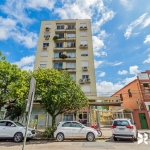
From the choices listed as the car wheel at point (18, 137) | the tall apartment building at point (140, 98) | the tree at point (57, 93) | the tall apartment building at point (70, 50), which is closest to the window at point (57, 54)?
the tall apartment building at point (70, 50)

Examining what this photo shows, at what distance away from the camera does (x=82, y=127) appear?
1073cm

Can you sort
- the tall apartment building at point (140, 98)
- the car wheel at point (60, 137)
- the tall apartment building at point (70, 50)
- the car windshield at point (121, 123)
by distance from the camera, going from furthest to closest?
1. the tall apartment building at point (70, 50)
2. the tall apartment building at point (140, 98)
3. the car wheel at point (60, 137)
4. the car windshield at point (121, 123)

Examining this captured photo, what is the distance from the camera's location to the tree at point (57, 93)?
1148 cm

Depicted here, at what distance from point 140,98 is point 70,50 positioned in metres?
17.2

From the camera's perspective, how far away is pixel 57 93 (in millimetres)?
11586

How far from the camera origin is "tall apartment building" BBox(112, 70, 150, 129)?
18844 millimetres

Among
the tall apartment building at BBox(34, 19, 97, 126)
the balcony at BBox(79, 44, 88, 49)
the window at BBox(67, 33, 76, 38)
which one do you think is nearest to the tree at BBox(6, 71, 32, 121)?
the tall apartment building at BBox(34, 19, 97, 126)

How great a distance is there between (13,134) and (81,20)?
29.8 meters

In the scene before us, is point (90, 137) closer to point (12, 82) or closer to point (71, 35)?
point (12, 82)

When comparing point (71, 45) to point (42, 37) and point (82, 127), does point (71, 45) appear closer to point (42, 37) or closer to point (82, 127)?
point (42, 37)

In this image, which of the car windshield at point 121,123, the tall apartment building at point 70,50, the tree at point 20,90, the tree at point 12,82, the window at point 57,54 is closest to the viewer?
the car windshield at point 121,123

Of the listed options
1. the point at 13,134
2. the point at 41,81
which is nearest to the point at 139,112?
the point at 41,81

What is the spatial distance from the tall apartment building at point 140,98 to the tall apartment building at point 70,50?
748 centimetres

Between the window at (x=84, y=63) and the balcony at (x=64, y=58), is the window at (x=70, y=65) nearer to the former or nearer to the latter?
the balcony at (x=64, y=58)
